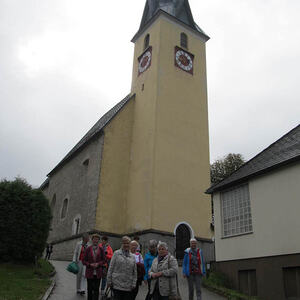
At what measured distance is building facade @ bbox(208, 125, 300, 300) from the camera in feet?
37.4

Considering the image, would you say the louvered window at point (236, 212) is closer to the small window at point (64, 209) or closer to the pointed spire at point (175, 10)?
the small window at point (64, 209)

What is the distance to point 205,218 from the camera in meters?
23.0

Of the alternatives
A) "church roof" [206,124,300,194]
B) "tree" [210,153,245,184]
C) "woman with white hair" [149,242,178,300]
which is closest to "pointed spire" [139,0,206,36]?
"tree" [210,153,245,184]

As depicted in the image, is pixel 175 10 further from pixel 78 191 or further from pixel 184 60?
pixel 78 191

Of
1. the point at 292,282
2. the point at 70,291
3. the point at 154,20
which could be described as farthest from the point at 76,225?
the point at 292,282

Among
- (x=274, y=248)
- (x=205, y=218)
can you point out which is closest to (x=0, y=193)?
(x=274, y=248)

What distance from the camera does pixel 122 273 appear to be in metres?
6.92

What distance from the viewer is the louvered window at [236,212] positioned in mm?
13609

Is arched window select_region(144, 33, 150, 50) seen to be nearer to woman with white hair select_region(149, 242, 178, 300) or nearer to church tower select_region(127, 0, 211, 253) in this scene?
church tower select_region(127, 0, 211, 253)

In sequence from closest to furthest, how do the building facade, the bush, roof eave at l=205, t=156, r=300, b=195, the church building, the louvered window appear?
1. the building facade
2. roof eave at l=205, t=156, r=300, b=195
3. the louvered window
4. the bush
5. the church building

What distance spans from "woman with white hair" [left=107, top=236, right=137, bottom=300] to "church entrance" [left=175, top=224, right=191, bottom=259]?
1447cm

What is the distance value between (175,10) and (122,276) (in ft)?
87.9

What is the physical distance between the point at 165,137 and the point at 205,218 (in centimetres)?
605

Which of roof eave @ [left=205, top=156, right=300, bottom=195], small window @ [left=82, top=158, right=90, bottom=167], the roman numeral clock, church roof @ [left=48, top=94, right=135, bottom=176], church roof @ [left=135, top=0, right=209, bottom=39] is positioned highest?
church roof @ [left=135, top=0, right=209, bottom=39]
